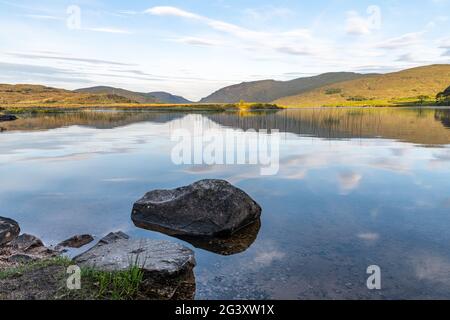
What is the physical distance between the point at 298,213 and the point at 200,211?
15.2 feet

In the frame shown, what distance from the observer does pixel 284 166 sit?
2769 centimetres

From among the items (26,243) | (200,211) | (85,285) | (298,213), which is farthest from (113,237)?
(298,213)

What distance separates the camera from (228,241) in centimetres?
1357

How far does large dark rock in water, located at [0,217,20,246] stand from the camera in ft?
44.3

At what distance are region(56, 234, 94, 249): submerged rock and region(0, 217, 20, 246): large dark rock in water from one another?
2071mm

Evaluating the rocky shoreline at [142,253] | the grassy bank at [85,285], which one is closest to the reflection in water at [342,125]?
the rocky shoreline at [142,253]

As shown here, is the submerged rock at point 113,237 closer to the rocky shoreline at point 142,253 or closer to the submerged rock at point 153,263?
the rocky shoreline at point 142,253

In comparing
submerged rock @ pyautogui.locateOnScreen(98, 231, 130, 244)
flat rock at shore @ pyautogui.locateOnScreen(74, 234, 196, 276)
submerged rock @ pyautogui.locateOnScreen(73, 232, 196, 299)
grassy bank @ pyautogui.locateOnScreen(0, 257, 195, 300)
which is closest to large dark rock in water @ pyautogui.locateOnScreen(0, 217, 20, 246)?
submerged rock @ pyautogui.locateOnScreen(98, 231, 130, 244)

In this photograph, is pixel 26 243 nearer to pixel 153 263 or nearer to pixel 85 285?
pixel 85 285

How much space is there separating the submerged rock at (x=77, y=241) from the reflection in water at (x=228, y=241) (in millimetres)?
2223

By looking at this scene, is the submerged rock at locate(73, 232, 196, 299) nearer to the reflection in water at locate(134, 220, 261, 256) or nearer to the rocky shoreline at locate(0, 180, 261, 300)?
the rocky shoreline at locate(0, 180, 261, 300)

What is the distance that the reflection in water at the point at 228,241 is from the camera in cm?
1282
